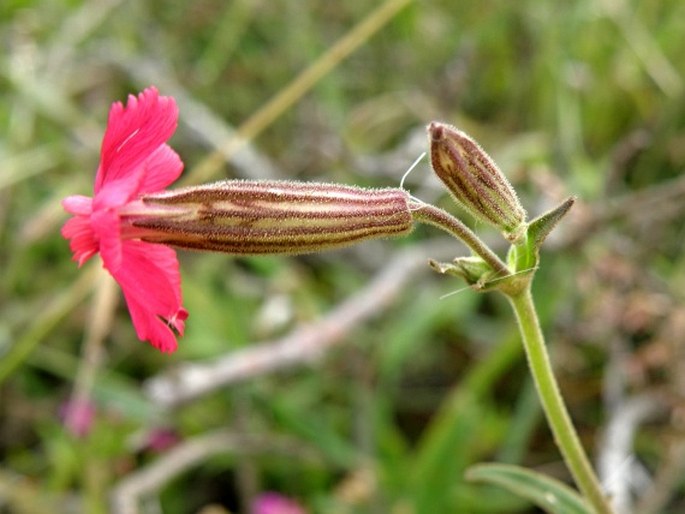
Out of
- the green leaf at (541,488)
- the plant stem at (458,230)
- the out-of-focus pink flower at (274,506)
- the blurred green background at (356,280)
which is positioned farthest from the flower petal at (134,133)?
the out-of-focus pink flower at (274,506)

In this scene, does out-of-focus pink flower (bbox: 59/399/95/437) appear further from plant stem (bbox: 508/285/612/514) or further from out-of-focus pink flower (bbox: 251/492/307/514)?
plant stem (bbox: 508/285/612/514)

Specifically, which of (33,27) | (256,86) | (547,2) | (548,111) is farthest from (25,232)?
(547,2)

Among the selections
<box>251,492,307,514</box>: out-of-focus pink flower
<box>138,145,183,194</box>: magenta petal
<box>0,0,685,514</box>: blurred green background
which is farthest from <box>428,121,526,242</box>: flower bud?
<box>251,492,307,514</box>: out-of-focus pink flower


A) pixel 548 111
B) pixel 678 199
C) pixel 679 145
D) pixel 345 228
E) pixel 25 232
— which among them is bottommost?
pixel 345 228

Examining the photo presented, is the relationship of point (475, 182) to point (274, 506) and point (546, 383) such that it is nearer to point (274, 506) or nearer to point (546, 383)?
point (546, 383)

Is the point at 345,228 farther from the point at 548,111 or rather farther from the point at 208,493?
the point at 548,111

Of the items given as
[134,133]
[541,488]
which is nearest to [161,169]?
[134,133]
